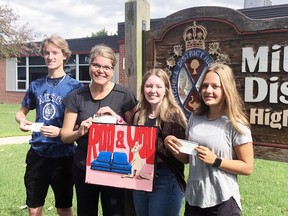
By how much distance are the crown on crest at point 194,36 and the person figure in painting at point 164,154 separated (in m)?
0.48

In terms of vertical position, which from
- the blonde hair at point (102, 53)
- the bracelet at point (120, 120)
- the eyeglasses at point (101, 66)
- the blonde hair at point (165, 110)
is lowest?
the bracelet at point (120, 120)

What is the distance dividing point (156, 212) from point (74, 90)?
106 cm

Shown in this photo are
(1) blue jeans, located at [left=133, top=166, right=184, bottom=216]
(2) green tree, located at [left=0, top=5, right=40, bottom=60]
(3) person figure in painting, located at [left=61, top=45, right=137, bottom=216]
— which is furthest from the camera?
(2) green tree, located at [left=0, top=5, right=40, bottom=60]

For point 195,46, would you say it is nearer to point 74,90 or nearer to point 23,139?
point 74,90

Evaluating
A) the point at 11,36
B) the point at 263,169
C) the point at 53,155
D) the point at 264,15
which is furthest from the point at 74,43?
the point at 53,155

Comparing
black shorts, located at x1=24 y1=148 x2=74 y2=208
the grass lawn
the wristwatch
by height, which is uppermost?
the wristwatch

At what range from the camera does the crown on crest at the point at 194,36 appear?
8.87 ft

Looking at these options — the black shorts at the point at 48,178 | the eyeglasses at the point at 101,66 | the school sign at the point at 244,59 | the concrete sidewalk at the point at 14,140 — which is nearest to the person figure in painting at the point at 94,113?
the eyeglasses at the point at 101,66

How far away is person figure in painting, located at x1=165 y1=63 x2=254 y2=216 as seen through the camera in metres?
2.01

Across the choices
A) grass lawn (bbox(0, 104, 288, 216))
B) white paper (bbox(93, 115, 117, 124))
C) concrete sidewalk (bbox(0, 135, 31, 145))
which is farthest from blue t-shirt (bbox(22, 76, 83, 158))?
concrete sidewalk (bbox(0, 135, 31, 145))

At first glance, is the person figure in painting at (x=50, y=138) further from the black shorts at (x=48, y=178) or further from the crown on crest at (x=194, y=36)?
the crown on crest at (x=194, y=36)

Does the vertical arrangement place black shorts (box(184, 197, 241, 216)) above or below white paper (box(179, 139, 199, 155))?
below

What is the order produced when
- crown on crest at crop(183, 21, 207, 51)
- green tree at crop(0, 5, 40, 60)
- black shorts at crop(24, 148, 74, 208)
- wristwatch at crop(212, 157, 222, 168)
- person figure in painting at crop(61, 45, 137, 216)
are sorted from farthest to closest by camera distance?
1. green tree at crop(0, 5, 40, 60)
2. black shorts at crop(24, 148, 74, 208)
3. crown on crest at crop(183, 21, 207, 51)
4. person figure in painting at crop(61, 45, 137, 216)
5. wristwatch at crop(212, 157, 222, 168)

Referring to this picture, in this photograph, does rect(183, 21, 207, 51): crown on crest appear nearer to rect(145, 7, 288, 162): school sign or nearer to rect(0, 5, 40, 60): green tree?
rect(145, 7, 288, 162): school sign
